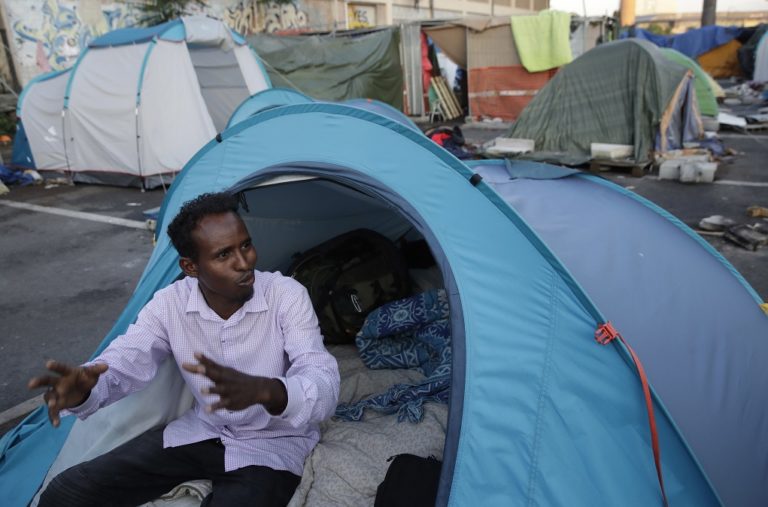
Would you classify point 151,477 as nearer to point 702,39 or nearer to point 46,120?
point 46,120

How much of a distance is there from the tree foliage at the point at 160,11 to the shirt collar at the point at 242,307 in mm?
12923

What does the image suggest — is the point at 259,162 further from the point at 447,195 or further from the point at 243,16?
the point at 243,16

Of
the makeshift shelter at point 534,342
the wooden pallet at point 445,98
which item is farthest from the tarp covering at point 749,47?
the makeshift shelter at point 534,342

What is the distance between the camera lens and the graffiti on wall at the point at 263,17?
16.2 metres

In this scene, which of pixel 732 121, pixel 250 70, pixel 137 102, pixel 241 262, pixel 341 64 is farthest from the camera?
pixel 341 64

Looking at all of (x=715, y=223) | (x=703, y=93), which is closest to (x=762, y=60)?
(x=703, y=93)

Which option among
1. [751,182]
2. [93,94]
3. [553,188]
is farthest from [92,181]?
[751,182]

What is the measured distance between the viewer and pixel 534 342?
5.82 ft

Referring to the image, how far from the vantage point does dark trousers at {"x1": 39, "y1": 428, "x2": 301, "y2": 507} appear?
1.88 meters

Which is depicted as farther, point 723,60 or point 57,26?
point 723,60

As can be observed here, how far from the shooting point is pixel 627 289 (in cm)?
239

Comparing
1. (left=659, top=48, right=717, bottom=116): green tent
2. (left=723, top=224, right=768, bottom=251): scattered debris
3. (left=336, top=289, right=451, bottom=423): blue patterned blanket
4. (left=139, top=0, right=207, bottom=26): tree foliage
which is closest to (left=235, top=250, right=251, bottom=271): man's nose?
(left=336, top=289, right=451, bottom=423): blue patterned blanket

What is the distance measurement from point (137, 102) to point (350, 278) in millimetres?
5374

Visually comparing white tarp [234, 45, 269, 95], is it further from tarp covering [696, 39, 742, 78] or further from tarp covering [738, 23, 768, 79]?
tarp covering [696, 39, 742, 78]
